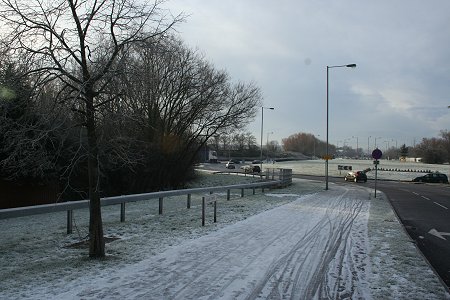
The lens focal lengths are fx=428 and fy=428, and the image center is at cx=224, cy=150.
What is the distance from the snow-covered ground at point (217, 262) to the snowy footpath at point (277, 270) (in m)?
0.02

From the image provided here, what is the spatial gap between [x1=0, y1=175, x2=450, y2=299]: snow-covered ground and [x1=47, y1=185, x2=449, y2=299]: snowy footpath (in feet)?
0.05

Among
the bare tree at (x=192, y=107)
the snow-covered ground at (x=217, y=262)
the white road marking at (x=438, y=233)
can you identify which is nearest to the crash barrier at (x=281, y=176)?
the bare tree at (x=192, y=107)

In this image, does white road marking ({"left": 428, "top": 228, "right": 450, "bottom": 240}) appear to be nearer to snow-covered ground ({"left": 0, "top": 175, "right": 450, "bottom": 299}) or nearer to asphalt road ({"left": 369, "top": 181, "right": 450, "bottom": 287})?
asphalt road ({"left": 369, "top": 181, "right": 450, "bottom": 287})

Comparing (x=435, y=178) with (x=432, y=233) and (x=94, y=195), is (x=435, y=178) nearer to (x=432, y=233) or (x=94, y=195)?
(x=432, y=233)

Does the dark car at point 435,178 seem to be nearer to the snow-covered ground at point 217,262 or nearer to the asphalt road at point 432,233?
the asphalt road at point 432,233

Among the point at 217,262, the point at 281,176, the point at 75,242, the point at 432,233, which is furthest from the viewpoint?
the point at 281,176

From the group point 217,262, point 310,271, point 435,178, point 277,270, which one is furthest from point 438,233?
point 435,178

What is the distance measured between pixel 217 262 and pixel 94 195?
8.66 ft

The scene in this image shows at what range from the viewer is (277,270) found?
285 inches

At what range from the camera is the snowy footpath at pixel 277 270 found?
598 centimetres

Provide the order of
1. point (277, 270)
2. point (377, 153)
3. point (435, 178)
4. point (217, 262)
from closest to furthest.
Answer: point (277, 270) < point (217, 262) < point (377, 153) < point (435, 178)

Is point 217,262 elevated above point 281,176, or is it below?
below

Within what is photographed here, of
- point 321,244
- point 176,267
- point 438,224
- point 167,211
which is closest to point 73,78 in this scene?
point 176,267

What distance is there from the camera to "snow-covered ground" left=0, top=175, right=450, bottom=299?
6023 mm
